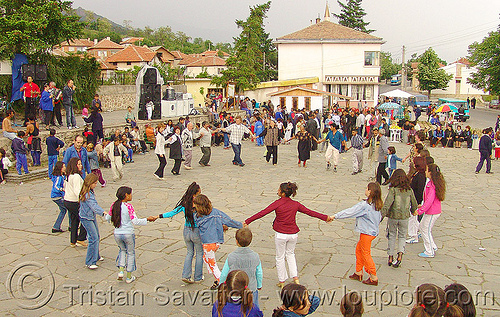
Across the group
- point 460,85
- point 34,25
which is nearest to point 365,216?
point 34,25

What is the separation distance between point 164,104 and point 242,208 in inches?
525

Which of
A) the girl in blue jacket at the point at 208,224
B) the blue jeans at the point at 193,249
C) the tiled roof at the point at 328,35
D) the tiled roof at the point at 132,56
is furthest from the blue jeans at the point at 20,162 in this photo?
the tiled roof at the point at 132,56

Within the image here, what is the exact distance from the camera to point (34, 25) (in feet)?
50.7

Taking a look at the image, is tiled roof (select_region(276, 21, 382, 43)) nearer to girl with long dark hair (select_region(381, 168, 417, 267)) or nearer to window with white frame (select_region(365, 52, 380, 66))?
window with white frame (select_region(365, 52, 380, 66))

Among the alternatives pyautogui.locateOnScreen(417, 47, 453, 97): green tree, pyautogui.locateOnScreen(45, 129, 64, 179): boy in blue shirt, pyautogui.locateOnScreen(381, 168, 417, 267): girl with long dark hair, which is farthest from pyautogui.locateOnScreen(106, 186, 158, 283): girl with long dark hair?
pyautogui.locateOnScreen(417, 47, 453, 97): green tree

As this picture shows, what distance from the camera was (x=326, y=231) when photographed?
27.0 ft

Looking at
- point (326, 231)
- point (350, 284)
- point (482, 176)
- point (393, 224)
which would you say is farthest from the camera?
point (482, 176)

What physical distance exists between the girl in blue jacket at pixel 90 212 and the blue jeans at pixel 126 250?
57 centimetres

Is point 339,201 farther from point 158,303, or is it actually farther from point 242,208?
point 158,303

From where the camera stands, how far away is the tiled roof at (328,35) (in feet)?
135

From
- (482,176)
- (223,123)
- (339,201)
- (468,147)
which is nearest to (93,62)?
(223,123)

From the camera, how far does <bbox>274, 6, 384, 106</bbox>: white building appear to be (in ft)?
136

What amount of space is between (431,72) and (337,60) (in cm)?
1731

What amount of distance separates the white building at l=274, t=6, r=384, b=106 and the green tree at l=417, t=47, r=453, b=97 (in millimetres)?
14340
